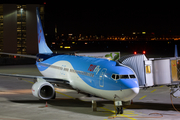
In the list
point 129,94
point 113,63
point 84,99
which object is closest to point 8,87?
point 84,99

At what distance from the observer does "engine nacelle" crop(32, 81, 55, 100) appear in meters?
22.3

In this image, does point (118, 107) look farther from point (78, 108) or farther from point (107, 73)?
point (78, 108)

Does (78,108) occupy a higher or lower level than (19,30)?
lower

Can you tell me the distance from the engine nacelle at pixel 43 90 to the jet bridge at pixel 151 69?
6.82 metres

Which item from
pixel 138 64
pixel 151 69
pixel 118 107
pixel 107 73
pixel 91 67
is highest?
pixel 138 64

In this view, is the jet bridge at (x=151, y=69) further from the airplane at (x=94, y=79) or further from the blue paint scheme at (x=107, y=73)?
the blue paint scheme at (x=107, y=73)

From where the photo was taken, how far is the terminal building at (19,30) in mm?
88062

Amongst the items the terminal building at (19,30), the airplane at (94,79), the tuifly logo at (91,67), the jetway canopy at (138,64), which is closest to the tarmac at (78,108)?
the airplane at (94,79)

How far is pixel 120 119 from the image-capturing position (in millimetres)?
16891

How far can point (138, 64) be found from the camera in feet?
62.2

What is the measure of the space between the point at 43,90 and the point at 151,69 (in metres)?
9.26

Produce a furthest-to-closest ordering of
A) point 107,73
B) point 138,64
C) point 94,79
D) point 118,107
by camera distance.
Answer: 1. point 94,79
2. point 138,64
3. point 118,107
4. point 107,73

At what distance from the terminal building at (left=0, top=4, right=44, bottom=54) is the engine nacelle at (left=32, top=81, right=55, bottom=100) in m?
68.3

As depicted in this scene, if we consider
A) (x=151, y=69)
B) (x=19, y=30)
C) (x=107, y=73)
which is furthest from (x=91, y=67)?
(x=19, y=30)
